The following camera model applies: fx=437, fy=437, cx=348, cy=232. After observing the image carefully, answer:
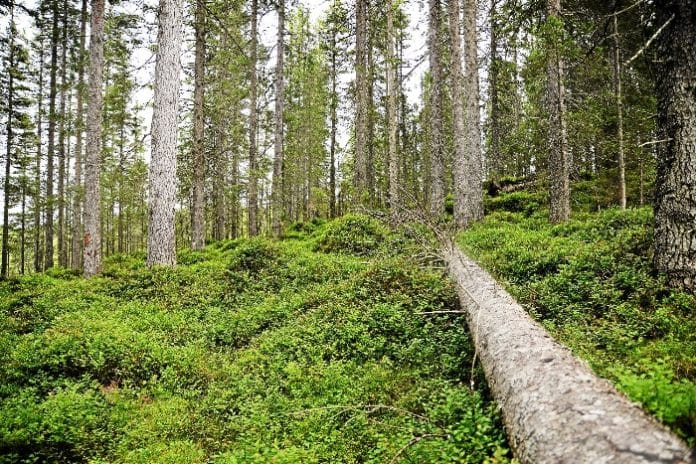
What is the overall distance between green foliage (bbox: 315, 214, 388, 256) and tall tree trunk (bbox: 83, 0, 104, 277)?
708 centimetres

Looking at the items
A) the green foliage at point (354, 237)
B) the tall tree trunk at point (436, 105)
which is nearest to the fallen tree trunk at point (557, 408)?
the green foliage at point (354, 237)

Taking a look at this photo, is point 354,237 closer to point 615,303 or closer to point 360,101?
point 360,101

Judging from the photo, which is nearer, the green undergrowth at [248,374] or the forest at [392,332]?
the forest at [392,332]

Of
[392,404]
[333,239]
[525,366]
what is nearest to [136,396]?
[392,404]

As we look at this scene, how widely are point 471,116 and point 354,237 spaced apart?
6.37 meters

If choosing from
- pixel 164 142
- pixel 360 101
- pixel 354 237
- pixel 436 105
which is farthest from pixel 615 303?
pixel 436 105

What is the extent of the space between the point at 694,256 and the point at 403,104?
1078 inches

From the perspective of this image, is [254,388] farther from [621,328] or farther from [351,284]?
[621,328]

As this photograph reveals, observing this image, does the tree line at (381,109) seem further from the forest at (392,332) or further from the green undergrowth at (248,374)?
the green undergrowth at (248,374)

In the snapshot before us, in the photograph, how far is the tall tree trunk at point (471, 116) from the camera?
606 inches

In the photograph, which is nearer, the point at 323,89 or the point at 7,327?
the point at 7,327

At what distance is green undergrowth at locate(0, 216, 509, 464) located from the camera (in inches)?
167

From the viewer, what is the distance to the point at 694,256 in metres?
5.59

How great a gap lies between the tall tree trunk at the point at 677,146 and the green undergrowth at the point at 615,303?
443 mm
